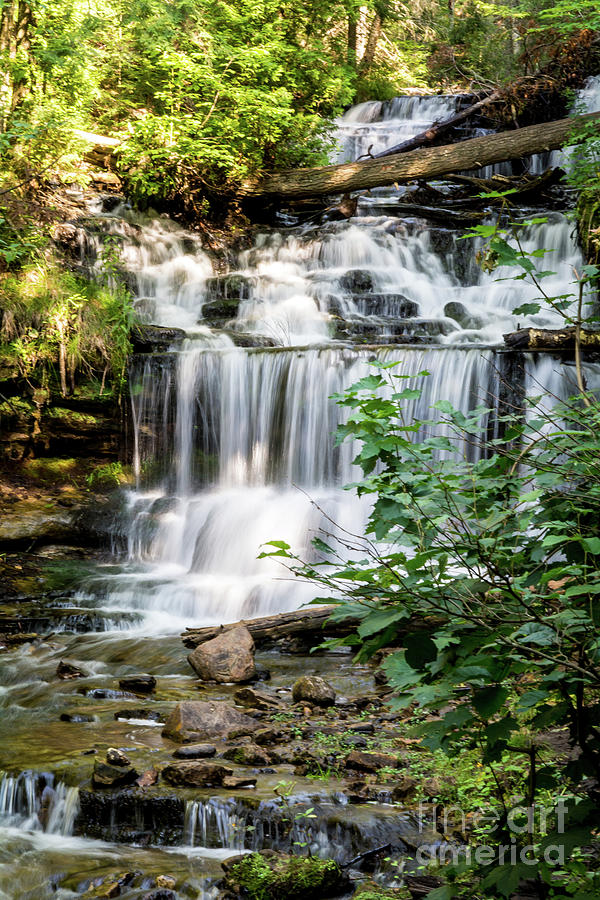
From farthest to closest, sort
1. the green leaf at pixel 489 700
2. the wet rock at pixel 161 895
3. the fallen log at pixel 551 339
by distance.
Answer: the fallen log at pixel 551 339 < the wet rock at pixel 161 895 < the green leaf at pixel 489 700

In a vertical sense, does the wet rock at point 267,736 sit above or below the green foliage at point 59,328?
below

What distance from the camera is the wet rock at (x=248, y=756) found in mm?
4328

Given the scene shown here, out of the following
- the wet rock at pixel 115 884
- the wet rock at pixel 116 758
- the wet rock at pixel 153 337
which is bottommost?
the wet rock at pixel 115 884

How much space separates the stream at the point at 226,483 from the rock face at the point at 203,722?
118 millimetres

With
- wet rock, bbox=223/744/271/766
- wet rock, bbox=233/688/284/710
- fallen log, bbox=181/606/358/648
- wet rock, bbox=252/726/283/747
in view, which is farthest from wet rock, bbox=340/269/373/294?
wet rock, bbox=223/744/271/766

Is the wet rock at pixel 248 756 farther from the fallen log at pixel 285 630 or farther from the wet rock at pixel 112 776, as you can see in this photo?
the fallen log at pixel 285 630

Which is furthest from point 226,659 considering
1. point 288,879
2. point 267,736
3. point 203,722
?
point 288,879

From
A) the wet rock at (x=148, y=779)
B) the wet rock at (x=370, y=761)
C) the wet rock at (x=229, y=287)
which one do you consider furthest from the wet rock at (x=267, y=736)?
the wet rock at (x=229, y=287)

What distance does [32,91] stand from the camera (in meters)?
A: 11.6

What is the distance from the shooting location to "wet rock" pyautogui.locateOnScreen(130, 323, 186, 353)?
1039 cm

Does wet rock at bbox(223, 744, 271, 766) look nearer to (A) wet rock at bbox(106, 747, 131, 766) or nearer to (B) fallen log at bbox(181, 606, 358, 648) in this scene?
(A) wet rock at bbox(106, 747, 131, 766)

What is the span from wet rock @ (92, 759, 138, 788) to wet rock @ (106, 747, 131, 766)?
5cm

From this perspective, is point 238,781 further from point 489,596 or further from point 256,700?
point 489,596

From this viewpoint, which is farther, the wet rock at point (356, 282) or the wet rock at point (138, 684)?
the wet rock at point (356, 282)
